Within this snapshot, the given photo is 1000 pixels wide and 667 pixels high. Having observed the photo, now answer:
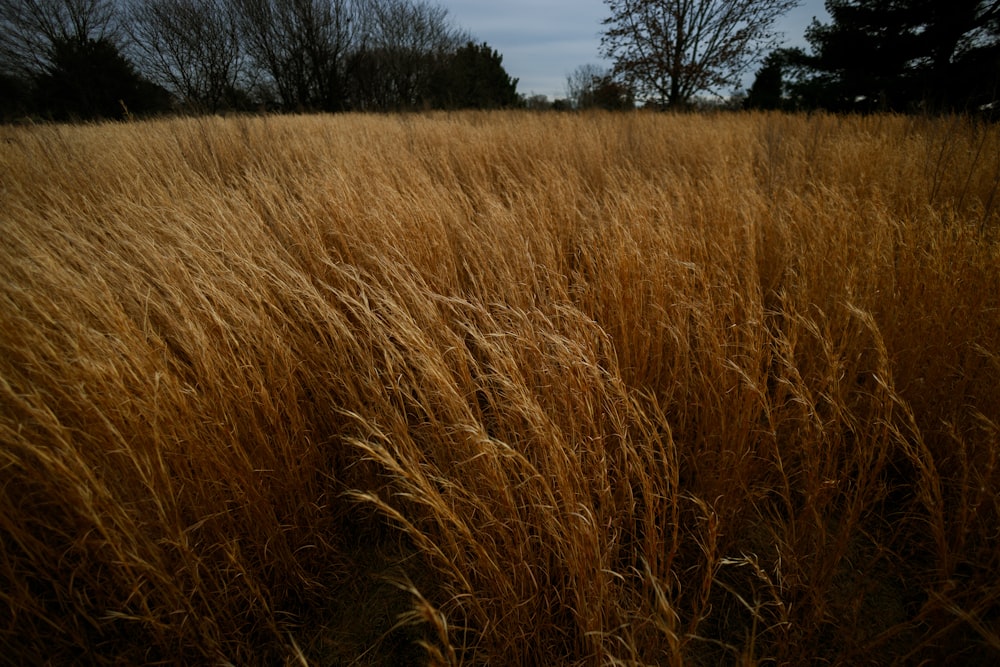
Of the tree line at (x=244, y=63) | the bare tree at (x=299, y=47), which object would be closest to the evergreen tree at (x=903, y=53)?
the tree line at (x=244, y=63)

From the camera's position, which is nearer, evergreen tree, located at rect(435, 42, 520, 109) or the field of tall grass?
the field of tall grass

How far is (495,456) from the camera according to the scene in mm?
931

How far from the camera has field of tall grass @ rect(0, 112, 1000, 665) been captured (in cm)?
98

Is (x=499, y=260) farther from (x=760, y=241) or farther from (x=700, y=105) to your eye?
(x=700, y=105)

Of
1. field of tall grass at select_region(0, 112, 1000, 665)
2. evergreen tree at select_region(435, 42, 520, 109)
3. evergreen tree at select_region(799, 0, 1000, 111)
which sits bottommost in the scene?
field of tall grass at select_region(0, 112, 1000, 665)

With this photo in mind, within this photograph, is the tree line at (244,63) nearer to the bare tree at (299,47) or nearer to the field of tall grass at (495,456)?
the bare tree at (299,47)

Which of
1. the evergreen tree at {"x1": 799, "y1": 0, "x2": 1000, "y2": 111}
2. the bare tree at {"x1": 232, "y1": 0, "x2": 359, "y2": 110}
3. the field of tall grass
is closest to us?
the field of tall grass

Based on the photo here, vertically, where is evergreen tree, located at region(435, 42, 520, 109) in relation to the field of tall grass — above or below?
above

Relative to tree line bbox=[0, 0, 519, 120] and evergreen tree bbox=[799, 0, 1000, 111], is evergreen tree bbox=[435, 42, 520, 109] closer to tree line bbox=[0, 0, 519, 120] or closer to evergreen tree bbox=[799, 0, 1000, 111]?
tree line bbox=[0, 0, 519, 120]

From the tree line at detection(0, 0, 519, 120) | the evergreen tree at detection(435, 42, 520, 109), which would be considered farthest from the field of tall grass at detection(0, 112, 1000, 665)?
the evergreen tree at detection(435, 42, 520, 109)

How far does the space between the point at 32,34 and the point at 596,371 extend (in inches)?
1072

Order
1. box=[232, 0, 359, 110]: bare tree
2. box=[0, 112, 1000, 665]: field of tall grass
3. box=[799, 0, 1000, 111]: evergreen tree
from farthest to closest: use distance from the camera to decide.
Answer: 1. box=[232, 0, 359, 110]: bare tree
2. box=[799, 0, 1000, 111]: evergreen tree
3. box=[0, 112, 1000, 665]: field of tall grass

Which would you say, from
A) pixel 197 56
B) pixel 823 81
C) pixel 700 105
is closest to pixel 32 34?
pixel 197 56

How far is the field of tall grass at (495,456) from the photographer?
0.98 metres
